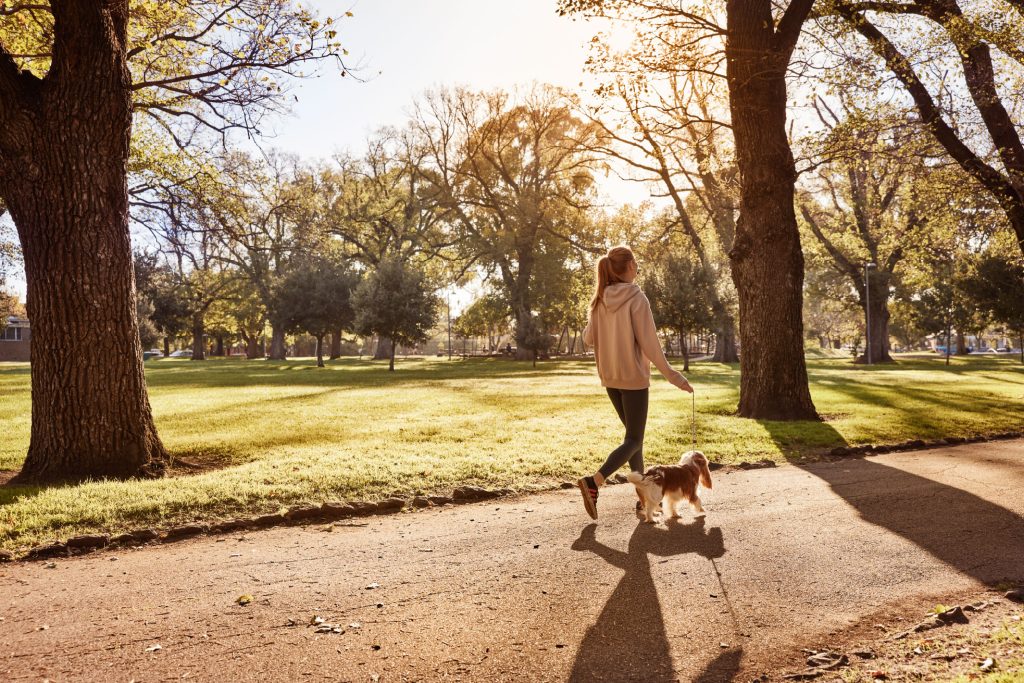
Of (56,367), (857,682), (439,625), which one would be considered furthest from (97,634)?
(56,367)

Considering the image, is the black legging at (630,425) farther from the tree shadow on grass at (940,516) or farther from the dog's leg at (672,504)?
the tree shadow on grass at (940,516)

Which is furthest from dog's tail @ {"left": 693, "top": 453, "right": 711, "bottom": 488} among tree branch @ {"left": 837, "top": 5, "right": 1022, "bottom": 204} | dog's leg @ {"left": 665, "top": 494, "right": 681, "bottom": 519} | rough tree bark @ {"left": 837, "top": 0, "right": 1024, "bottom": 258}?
tree branch @ {"left": 837, "top": 5, "right": 1022, "bottom": 204}

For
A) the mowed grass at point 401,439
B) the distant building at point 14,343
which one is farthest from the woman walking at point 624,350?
the distant building at point 14,343

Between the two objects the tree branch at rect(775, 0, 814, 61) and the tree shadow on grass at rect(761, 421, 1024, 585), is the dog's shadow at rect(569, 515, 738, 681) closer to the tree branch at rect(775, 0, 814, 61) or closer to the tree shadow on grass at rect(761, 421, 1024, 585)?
the tree shadow on grass at rect(761, 421, 1024, 585)

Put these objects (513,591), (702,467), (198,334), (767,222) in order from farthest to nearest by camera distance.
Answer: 1. (198,334)
2. (767,222)
3. (702,467)
4. (513,591)

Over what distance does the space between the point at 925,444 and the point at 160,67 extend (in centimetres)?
1548

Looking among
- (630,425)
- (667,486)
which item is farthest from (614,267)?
(667,486)

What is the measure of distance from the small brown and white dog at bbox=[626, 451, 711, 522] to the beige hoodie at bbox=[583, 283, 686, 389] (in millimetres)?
714

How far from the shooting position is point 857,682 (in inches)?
111

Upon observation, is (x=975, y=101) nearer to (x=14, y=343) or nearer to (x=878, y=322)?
(x=878, y=322)

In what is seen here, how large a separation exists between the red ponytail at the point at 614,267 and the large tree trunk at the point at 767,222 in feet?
21.8

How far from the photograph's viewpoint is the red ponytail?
554 cm

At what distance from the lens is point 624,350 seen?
5395mm

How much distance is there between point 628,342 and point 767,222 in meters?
7.48
